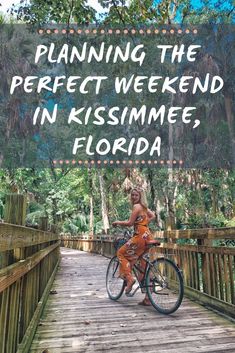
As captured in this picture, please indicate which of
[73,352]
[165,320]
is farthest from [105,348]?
[165,320]

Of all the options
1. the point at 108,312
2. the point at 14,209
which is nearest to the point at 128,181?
the point at 108,312

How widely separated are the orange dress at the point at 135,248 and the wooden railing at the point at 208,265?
77 centimetres

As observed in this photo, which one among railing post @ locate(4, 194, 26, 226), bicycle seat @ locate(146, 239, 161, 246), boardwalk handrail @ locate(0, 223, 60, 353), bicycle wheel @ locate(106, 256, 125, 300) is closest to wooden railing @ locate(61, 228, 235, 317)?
bicycle seat @ locate(146, 239, 161, 246)

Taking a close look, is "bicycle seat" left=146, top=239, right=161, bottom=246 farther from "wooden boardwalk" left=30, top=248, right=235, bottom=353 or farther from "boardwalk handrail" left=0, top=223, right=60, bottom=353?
"boardwalk handrail" left=0, top=223, right=60, bottom=353

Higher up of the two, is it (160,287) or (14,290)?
(14,290)

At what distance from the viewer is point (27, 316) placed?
3.63m

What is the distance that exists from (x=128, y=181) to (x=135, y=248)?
51.0 feet

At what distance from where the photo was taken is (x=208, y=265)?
5289 mm

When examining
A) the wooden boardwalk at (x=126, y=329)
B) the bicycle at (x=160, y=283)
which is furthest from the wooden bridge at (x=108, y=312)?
the bicycle at (x=160, y=283)

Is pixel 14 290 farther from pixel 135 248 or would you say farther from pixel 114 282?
pixel 114 282

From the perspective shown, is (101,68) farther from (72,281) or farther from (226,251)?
(226,251)

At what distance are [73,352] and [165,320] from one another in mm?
1504

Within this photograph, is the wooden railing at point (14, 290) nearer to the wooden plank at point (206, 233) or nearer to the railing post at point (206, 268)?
the wooden plank at point (206, 233)

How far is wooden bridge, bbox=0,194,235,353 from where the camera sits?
278cm
